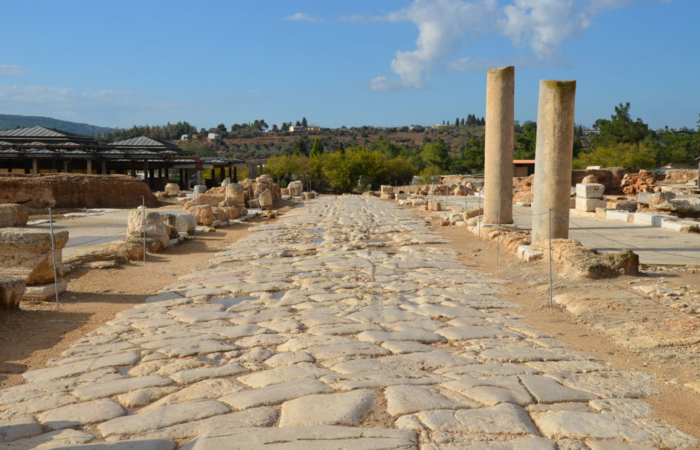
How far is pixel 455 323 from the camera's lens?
237 inches

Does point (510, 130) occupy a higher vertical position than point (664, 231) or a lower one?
higher

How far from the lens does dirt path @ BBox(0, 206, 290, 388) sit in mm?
5035

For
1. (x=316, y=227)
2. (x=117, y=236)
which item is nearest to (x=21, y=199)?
(x=117, y=236)

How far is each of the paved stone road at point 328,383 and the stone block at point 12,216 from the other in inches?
329

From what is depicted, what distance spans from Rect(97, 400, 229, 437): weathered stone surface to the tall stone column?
37.7 feet

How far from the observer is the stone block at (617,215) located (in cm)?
1542

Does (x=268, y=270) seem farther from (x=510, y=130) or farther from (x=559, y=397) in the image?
(x=510, y=130)

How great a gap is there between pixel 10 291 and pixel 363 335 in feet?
12.4

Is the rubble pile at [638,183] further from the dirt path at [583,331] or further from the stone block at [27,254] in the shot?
the stone block at [27,254]

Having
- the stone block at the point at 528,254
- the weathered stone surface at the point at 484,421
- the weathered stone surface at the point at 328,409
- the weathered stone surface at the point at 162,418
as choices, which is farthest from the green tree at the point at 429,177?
the weathered stone surface at the point at 162,418

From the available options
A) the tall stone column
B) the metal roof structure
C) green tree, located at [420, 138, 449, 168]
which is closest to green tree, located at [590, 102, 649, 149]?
green tree, located at [420, 138, 449, 168]

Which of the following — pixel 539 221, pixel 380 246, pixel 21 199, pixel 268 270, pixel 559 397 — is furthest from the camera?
pixel 21 199

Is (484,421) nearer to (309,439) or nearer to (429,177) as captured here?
(309,439)

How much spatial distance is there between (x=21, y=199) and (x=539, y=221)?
57.0 feet
